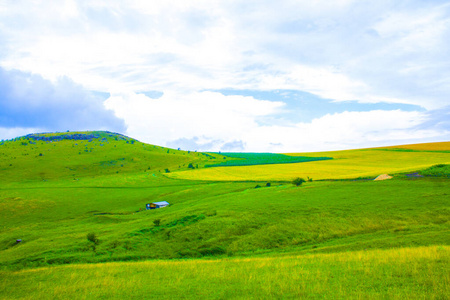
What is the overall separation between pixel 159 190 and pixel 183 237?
49.5 m

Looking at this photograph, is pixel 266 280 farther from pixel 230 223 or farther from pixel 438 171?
pixel 438 171

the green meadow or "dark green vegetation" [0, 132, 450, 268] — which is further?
"dark green vegetation" [0, 132, 450, 268]

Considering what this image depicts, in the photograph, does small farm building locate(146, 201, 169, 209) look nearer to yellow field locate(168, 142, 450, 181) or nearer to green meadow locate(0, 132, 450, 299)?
green meadow locate(0, 132, 450, 299)

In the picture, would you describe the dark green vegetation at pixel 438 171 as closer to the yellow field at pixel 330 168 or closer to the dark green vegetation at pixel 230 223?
the dark green vegetation at pixel 230 223

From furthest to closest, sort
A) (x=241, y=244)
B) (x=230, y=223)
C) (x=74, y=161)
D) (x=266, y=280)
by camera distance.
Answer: (x=74, y=161)
(x=230, y=223)
(x=241, y=244)
(x=266, y=280)

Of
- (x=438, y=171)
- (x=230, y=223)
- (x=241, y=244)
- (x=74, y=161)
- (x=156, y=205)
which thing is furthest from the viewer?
(x=74, y=161)

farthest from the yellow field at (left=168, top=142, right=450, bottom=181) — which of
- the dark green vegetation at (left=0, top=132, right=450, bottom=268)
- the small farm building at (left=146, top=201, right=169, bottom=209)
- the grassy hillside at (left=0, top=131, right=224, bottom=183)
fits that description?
the small farm building at (left=146, top=201, right=169, bottom=209)

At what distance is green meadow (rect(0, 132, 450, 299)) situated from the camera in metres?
16.6

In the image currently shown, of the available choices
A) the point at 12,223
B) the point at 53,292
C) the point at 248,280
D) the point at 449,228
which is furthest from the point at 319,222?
the point at 12,223

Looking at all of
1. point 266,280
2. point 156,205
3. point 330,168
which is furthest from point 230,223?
point 330,168

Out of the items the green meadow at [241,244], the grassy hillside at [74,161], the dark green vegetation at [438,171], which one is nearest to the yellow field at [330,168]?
the green meadow at [241,244]

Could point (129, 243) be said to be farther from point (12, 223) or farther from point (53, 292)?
point (12, 223)

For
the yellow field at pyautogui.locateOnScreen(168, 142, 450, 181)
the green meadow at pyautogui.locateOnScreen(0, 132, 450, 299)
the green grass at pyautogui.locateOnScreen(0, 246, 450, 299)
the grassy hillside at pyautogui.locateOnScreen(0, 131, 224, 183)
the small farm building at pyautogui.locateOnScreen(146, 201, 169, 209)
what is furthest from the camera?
the grassy hillside at pyautogui.locateOnScreen(0, 131, 224, 183)

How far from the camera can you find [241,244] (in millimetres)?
32156
